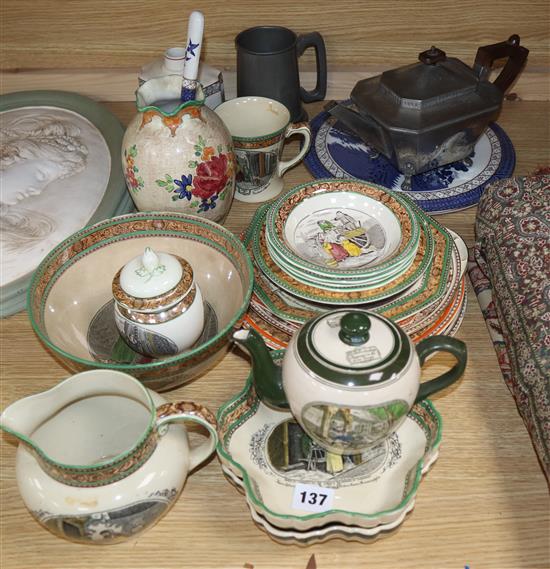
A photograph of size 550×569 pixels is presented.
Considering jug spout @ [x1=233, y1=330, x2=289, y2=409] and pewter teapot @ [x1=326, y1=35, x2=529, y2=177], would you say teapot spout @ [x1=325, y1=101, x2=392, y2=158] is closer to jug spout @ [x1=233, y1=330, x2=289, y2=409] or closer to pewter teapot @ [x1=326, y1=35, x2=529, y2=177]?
pewter teapot @ [x1=326, y1=35, x2=529, y2=177]

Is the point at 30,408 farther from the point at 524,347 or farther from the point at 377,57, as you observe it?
the point at 377,57

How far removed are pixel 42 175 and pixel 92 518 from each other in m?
0.61

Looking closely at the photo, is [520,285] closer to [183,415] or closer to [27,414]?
[183,415]

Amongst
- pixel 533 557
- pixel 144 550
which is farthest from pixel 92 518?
pixel 533 557

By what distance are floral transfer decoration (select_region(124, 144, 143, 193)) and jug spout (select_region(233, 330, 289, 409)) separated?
0.31m

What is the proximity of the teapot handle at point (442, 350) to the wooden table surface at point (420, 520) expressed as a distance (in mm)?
128

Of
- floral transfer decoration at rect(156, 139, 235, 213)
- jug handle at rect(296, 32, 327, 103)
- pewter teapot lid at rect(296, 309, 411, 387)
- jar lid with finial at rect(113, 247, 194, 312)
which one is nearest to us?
pewter teapot lid at rect(296, 309, 411, 387)

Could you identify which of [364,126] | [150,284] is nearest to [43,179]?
[150,284]

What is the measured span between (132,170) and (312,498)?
1.57ft

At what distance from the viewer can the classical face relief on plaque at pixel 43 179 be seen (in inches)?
36.8

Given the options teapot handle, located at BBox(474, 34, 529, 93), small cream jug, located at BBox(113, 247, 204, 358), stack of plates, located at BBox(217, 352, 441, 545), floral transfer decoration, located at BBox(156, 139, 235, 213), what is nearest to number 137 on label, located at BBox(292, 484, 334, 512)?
stack of plates, located at BBox(217, 352, 441, 545)

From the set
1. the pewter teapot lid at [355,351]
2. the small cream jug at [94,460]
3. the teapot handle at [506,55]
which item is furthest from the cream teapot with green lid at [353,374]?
the teapot handle at [506,55]

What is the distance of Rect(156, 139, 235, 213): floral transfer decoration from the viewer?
850mm

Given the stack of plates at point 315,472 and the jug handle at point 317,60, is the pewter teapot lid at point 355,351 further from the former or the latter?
the jug handle at point 317,60
